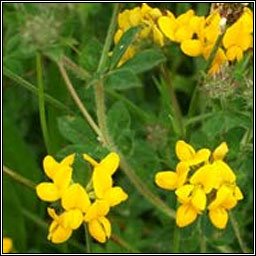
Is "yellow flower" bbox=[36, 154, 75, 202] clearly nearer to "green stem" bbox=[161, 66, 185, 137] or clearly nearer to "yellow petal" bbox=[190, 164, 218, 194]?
"yellow petal" bbox=[190, 164, 218, 194]

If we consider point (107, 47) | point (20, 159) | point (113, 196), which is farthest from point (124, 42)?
point (20, 159)

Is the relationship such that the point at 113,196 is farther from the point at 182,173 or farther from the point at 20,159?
the point at 20,159

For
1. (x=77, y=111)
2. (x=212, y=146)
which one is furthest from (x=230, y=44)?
(x=77, y=111)

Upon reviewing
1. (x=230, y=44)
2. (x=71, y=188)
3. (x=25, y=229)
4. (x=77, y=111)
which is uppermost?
(x=230, y=44)

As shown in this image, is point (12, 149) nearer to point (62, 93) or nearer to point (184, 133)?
point (62, 93)

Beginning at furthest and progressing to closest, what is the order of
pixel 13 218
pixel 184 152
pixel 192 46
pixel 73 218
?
pixel 13 218
pixel 192 46
pixel 184 152
pixel 73 218

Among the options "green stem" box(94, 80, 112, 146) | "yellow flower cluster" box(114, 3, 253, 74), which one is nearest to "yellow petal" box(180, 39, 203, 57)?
"yellow flower cluster" box(114, 3, 253, 74)

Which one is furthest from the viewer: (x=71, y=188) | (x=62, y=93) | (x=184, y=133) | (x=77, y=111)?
(x=62, y=93)
